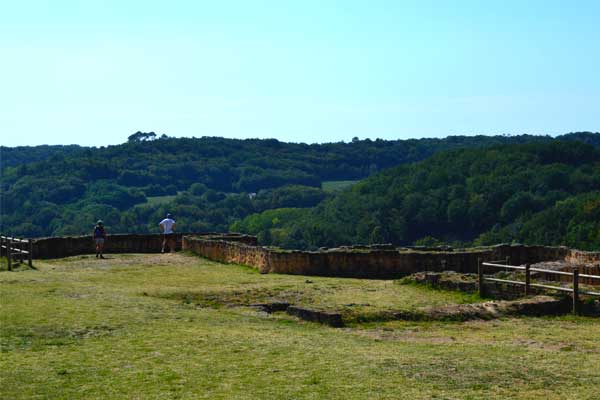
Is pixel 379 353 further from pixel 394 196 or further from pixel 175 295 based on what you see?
pixel 394 196

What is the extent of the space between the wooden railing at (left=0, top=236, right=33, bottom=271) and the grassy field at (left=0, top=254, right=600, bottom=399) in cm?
468

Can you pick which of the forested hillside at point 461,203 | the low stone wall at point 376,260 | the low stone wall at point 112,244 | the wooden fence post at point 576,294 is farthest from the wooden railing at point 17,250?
the forested hillside at point 461,203

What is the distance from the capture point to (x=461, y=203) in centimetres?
10269

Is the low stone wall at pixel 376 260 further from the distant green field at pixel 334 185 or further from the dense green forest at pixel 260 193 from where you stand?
the distant green field at pixel 334 185

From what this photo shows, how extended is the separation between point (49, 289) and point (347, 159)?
163m

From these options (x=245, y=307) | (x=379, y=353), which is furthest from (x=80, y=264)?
(x=379, y=353)

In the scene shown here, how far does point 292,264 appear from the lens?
27484 millimetres

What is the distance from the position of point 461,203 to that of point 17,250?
259 feet

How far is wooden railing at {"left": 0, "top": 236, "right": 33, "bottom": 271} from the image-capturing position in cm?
2695

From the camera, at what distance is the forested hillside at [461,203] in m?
95.5

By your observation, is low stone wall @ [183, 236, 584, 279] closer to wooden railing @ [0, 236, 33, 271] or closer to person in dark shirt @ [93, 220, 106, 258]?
person in dark shirt @ [93, 220, 106, 258]

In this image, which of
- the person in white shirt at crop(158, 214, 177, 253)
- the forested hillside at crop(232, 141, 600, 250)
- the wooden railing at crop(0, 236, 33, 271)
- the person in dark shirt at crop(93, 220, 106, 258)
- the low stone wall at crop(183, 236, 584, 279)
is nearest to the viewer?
the low stone wall at crop(183, 236, 584, 279)

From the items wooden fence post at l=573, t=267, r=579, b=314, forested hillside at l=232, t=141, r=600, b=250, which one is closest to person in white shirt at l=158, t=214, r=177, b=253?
wooden fence post at l=573, t=267, r=579, b=314

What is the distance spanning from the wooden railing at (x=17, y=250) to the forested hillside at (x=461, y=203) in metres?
59.3
